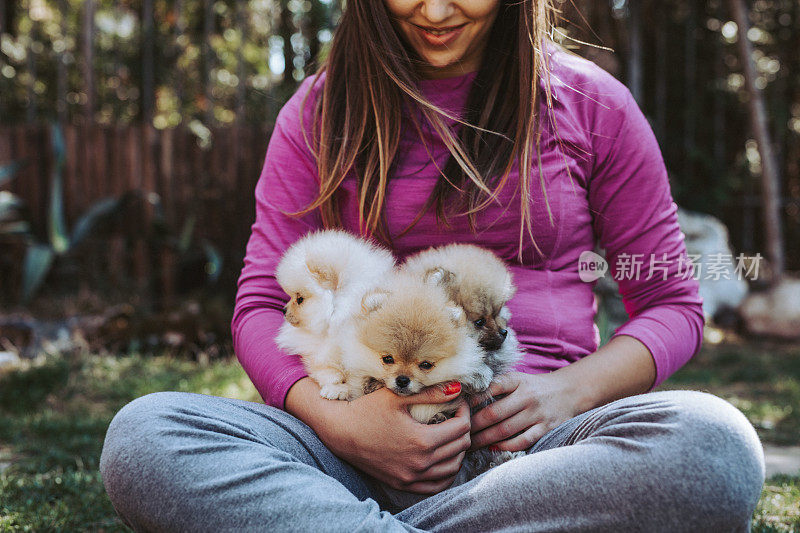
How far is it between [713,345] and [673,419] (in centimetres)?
475

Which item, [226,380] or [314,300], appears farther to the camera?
[226,380]

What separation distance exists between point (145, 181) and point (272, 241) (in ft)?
15.3

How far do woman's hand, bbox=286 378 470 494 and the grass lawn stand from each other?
39.6 inches

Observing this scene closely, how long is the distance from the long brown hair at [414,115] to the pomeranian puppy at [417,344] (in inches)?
17.8

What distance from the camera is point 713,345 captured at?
592 centimetres

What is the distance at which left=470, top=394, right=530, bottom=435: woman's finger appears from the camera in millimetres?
1845

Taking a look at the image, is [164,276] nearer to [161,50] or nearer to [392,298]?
[161,50]

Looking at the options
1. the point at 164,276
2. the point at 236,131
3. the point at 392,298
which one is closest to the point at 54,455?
the point at 392,298

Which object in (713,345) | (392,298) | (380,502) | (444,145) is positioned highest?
(444,145)

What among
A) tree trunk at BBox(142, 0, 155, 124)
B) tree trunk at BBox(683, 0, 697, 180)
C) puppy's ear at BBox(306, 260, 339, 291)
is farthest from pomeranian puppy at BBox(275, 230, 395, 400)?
tree trunk at BBox(683, 0, 697, 180)

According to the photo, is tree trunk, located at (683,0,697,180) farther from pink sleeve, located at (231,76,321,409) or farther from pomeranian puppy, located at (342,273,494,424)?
pomeranian puppy, located at (342,273,494,424)

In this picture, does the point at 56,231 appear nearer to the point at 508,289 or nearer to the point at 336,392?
the point at 336,392

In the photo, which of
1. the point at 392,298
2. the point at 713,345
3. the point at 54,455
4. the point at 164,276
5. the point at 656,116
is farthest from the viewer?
the point at 656,116

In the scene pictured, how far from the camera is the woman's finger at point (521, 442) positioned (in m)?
1.87
